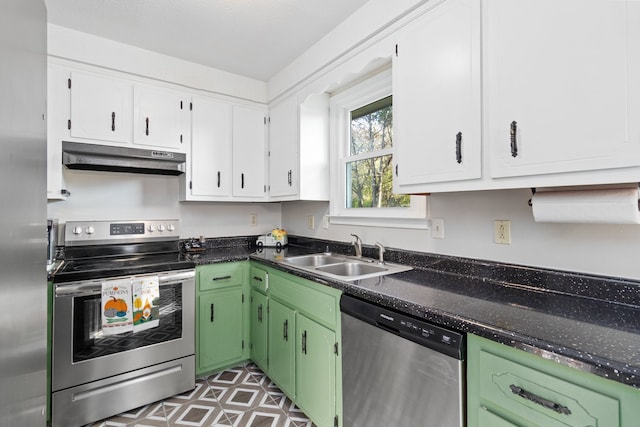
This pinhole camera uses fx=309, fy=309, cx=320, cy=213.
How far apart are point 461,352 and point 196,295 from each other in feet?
5.94

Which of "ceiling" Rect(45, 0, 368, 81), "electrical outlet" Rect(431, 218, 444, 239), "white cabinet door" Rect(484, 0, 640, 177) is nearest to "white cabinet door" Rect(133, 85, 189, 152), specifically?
"ceiling" Rect(45, 0, 368, 81)

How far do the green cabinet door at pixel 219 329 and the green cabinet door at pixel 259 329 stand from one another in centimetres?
9

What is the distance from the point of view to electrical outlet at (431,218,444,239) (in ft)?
5.71

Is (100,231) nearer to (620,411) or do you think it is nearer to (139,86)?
(139,86)

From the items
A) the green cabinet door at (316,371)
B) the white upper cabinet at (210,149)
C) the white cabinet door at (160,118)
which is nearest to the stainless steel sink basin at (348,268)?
the green cabinet door at (316,371)

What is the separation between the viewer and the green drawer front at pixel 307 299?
1.60 m

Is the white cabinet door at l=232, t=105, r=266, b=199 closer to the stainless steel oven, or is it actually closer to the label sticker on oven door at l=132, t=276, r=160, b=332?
the stainless steel oven

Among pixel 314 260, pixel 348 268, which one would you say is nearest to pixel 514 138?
pixel 348 268

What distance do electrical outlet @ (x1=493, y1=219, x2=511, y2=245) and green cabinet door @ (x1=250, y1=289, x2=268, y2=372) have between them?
1.52 m

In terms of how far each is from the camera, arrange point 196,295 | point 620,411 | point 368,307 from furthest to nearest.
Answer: point 196,295 → point 368,307 → point 620,411

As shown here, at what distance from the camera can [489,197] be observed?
1527mm

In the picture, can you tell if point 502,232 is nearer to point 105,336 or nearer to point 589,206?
point 589,206

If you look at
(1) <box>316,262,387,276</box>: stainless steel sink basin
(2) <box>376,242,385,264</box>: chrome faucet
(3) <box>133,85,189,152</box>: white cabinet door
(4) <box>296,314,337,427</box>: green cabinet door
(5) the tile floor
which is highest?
(3) <box>133,85,189,152</box>: white cabinet door

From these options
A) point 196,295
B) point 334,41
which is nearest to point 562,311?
point 334,41
